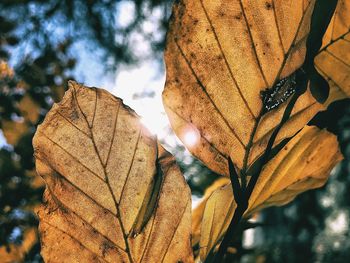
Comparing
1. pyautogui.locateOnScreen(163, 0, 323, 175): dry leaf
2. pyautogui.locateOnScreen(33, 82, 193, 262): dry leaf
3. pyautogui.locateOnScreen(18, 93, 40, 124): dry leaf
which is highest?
pyautogui.locateOnScreen(18, 93, 40, 124): dry leaf

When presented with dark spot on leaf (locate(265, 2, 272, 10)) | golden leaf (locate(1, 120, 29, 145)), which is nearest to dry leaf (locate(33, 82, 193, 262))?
dark spot on leaf (locate(265, 2, 272, 10))

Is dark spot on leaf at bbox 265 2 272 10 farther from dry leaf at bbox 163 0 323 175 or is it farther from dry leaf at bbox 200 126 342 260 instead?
dry leaf at bbox 200 126 342 260

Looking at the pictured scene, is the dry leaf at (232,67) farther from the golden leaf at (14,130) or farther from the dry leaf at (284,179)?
the golden leaf at (14,130)

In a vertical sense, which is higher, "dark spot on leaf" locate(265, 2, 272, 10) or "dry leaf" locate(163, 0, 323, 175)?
"dark spot on leaf" locate(265, 2, 272, 10)

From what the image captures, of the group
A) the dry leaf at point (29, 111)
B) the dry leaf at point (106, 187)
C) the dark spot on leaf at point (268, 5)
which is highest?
the dry leaf at point (29, 111)

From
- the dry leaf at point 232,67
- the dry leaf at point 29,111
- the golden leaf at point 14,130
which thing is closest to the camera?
the dry leaf at point 232,67

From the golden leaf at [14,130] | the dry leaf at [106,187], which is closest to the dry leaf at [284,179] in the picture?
the dry leaf at [106,187]

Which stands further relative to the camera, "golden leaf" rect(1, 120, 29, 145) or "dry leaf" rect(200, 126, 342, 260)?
"golden leaf" rect(1, 120, 29, 145)
